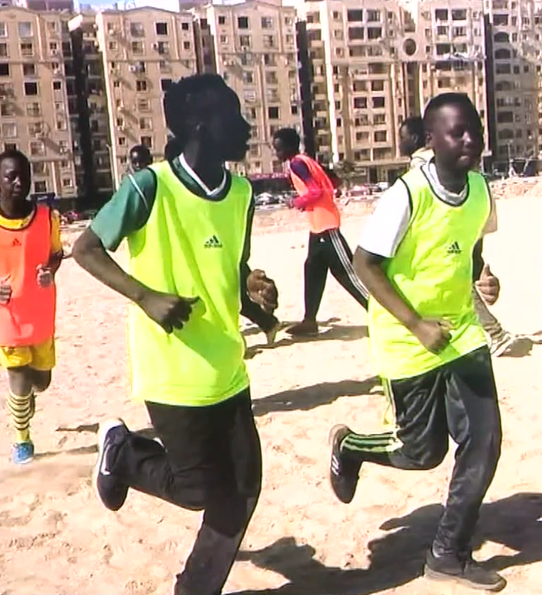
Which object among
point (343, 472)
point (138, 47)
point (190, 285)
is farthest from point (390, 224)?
point (138, 47)

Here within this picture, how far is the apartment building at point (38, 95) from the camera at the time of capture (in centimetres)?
7900

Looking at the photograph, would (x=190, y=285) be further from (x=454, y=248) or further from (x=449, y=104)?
(x=449, y=104)

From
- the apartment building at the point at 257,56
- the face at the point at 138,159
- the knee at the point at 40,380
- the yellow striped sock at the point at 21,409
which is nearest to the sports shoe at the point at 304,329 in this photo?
the face at the point at 138,159

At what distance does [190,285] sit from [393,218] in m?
0.77

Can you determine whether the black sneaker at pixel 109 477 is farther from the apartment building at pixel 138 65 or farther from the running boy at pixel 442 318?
the apartment building at pixel 138 65

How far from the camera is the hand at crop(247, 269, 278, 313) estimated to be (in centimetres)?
346

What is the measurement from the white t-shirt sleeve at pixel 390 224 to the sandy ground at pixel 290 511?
1229 millimetres

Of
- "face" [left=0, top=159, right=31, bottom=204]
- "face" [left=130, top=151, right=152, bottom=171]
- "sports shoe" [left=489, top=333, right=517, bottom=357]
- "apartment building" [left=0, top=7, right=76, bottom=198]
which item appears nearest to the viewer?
"face" [left=0, top=159, right=31, bottom=204]

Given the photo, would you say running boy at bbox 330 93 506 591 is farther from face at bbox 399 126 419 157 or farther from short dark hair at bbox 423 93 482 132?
face at bbox 399 126 419 157

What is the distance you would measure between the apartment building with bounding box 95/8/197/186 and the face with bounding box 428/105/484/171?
7795 centimetres

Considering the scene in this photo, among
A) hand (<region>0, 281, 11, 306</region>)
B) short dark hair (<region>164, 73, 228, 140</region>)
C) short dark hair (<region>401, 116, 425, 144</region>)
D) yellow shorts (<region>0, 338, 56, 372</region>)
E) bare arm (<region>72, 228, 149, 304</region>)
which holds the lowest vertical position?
yellow shorts (<region>0, 338, 56, 372</region>)

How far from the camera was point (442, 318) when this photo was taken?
3.71m

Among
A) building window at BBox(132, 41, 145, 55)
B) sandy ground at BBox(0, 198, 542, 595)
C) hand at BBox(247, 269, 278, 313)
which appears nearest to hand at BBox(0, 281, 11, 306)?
sandy ground at BBox(0, 198, 542, 595)

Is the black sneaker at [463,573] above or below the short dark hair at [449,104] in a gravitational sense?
below
